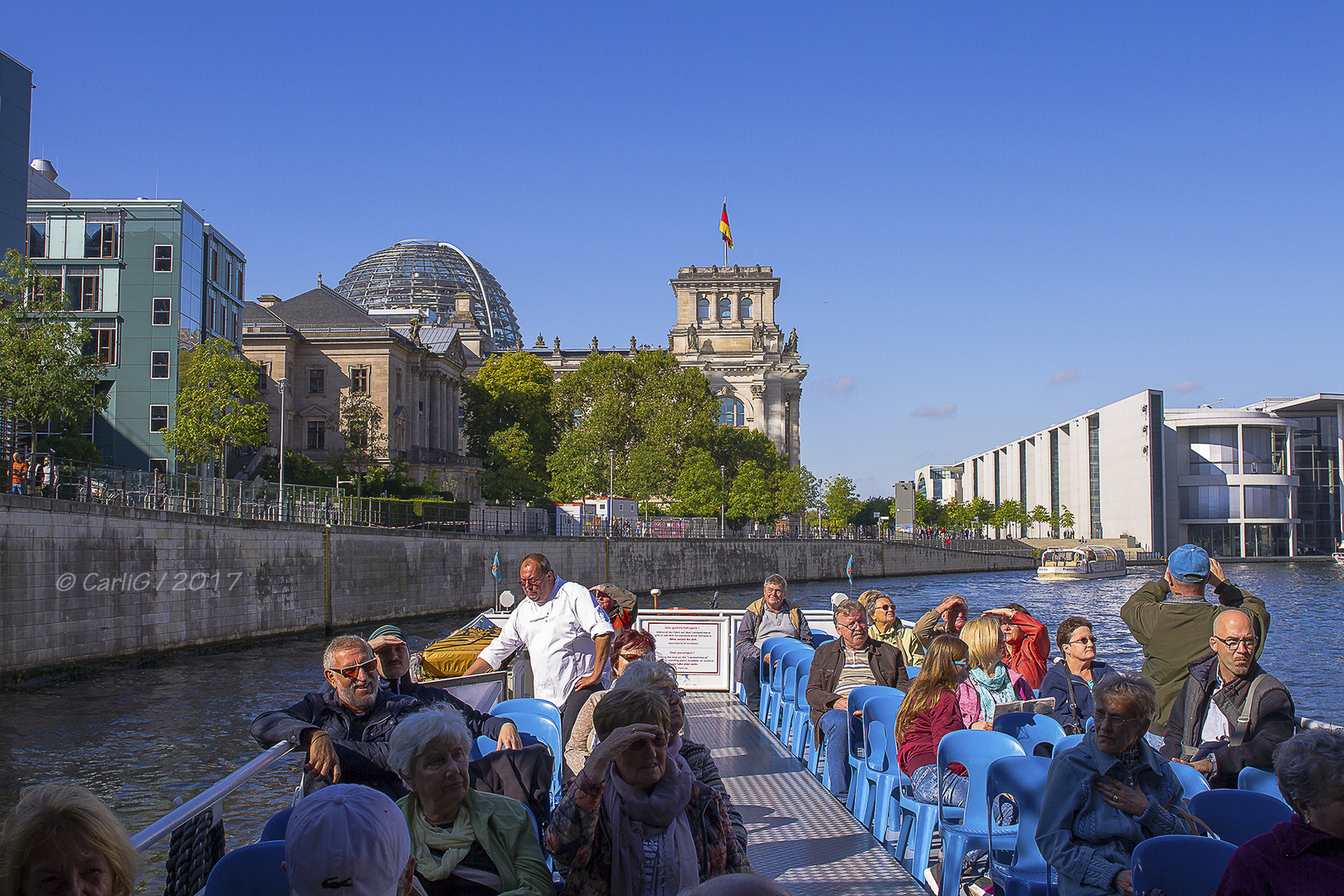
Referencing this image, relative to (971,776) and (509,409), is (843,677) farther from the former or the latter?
(509,409)

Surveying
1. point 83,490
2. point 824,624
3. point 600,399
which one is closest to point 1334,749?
point 824,624

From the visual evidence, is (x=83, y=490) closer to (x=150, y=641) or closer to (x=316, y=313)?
(x=150, y=641)

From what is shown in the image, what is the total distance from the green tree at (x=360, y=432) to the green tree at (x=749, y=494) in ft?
72.1

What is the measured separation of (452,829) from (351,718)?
1458 millimetres

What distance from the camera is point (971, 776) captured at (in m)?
5.47

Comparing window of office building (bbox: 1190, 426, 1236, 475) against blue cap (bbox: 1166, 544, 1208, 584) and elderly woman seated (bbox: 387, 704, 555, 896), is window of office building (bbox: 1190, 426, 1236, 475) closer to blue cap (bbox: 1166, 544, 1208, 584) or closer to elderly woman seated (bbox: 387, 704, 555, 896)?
blue cap (bbox: 1166, 544, 1208, 584)

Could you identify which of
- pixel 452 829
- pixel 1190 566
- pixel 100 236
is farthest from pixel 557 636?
pixel 100 236

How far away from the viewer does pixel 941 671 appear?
243 inches

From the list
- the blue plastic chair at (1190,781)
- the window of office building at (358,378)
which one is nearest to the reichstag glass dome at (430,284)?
the window of office building at (358,378)

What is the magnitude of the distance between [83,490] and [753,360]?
86.0m

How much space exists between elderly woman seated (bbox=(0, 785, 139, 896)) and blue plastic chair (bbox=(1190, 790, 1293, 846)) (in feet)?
12.4

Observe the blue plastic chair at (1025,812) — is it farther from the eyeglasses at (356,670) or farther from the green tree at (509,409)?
the green tree at (509,409)

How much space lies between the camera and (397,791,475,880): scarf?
373 cm

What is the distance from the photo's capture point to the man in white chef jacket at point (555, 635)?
732cm
